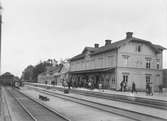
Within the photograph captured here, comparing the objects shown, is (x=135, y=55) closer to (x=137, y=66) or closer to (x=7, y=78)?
(x=137, y=66)

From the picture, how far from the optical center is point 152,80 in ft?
135

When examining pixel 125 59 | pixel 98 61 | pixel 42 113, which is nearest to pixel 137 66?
pixel 125 59

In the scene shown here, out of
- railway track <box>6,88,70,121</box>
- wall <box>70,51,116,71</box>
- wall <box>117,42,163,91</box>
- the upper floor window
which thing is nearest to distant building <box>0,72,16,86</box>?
wall <box>70,51,116,71</box>

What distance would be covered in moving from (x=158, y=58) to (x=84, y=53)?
589 inches

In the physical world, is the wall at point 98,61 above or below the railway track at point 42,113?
above

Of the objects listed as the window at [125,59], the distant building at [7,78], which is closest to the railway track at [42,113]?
the window at [125,59]

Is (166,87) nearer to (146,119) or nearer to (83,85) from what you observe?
(83,85)

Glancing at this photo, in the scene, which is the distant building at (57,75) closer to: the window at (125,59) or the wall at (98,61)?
the wall at (98,61)

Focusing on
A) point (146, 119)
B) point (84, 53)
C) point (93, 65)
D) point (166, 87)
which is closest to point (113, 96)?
point (146, 119)

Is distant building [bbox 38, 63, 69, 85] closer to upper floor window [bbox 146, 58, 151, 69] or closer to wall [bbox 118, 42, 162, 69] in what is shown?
upper floor window [bbox 146, 58, 151, 69]

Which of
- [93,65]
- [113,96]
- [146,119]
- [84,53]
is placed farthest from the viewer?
[84,53]

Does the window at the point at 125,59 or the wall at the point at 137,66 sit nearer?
the wall at the point at 137,66

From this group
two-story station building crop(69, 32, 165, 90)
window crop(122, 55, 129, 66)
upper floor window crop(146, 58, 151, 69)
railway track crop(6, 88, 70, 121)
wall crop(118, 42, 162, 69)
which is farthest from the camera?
upper floor window crop(146, 58, 151, 69)

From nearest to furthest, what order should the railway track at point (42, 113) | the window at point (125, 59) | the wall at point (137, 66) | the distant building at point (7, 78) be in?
the railway track at point (42, 113), the wall at point (137, 66), the window at point (125, 59), the distant building at point (7, 78)
